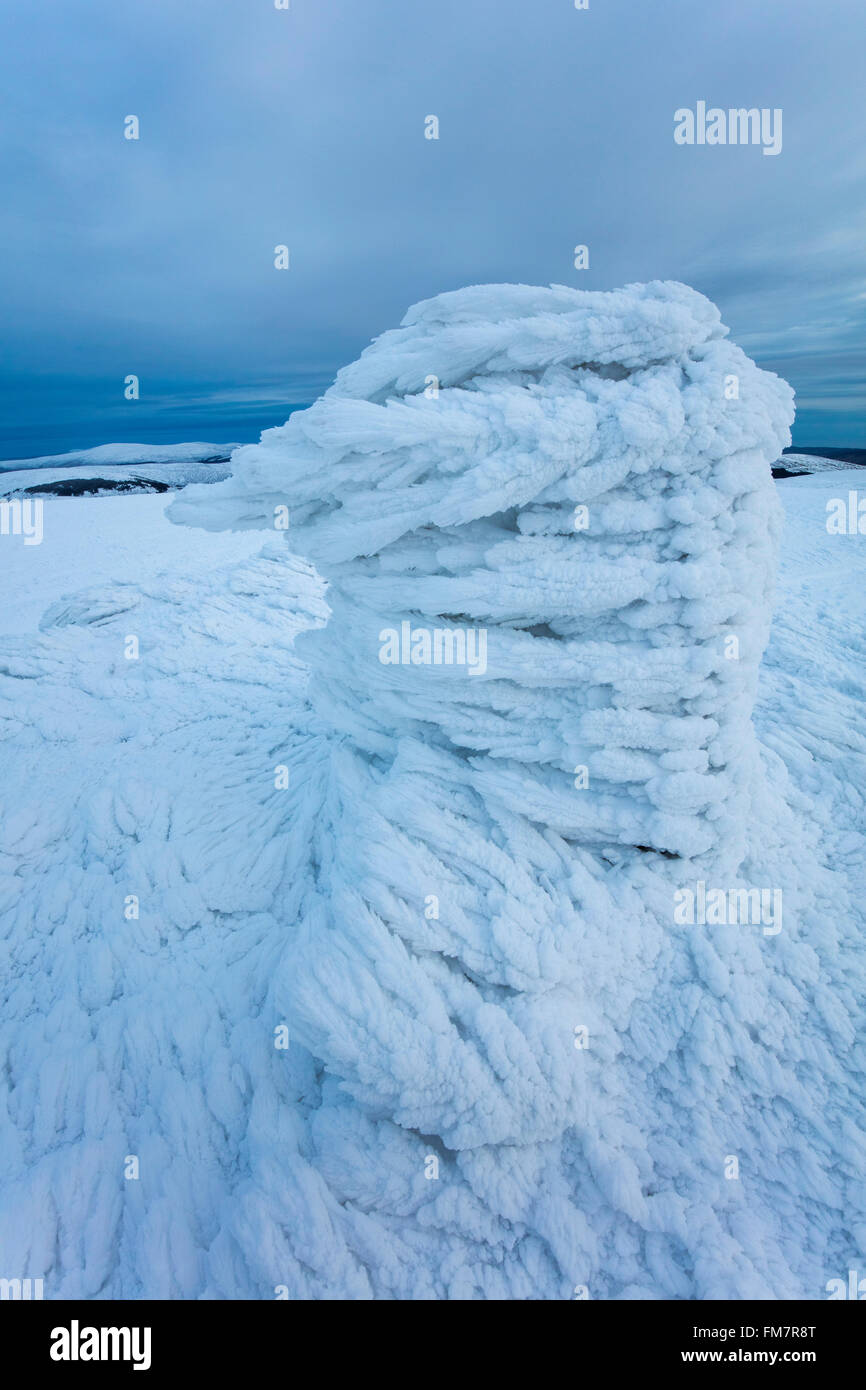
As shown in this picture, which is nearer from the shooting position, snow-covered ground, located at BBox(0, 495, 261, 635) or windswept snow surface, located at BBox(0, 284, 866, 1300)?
windswept snow surface, located at BBox(0, 284, 866, 1300)

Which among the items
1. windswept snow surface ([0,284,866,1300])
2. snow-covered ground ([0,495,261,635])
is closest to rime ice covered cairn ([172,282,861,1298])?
windswept snow surface ([0,284,866,1300])

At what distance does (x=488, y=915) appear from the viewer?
248 cm

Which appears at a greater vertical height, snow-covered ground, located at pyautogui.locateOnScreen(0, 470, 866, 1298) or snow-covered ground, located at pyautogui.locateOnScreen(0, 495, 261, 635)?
snow-covered ground, located at pyautogui.locateOnScreen(0, 495, 261, 635)

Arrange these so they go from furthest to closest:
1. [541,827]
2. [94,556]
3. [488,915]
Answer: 1. [94,556]
2. [541,827]
3. [488,915]

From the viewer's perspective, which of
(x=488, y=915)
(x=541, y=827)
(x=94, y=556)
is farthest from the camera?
(x=94, y=556)

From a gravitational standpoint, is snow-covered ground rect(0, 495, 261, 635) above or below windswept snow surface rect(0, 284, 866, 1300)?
above

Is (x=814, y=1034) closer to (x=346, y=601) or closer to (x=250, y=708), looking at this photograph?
(x=346, y=601)

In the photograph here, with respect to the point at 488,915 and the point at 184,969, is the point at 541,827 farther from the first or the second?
the point at 184,969

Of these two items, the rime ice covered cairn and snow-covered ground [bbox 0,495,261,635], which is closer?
the rime ice covered cairn

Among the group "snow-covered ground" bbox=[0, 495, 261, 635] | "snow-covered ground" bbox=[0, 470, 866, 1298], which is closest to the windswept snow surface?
"snow-covered ground" bbox=[0, 470, 866, 1298]

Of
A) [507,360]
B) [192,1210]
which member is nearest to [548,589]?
[507,360]

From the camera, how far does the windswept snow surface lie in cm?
211

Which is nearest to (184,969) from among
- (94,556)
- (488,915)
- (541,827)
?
(488,915)

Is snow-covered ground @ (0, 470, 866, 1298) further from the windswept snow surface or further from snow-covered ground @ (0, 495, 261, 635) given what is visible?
snow-covered ground @ (0, 495, 261, 635)
